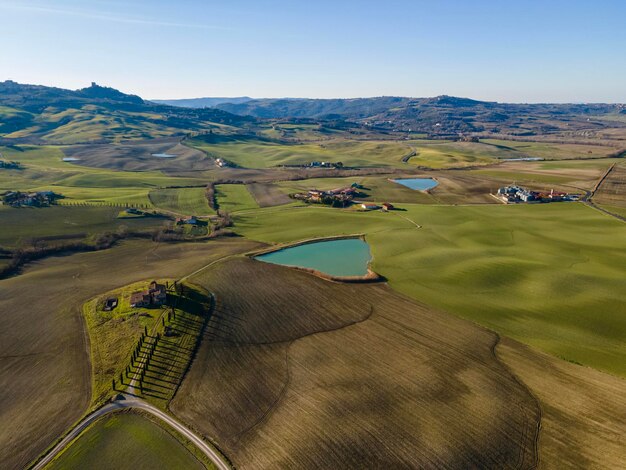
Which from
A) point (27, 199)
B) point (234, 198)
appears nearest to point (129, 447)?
point (234, 198)

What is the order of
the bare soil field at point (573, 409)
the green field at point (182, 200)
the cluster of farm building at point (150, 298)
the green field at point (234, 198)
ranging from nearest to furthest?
1. the bare soil field at point (573, 409)
2. the cluster of farm building at point (150, 298)
3. the green field at point (182, 200)
4. the green field at point (234, 198)

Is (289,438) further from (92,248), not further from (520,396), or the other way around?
(92,248)

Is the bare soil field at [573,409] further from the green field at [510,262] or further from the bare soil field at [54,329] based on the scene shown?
the bare soil field at [54,329]

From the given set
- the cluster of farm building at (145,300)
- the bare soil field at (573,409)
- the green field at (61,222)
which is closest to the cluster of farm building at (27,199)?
the green field at (61,222)

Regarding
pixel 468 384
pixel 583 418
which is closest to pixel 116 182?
pixel 468 384

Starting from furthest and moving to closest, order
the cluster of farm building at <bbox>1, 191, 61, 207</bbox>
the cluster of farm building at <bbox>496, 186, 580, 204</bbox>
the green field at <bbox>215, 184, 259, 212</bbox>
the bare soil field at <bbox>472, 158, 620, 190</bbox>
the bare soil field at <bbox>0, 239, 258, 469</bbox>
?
the bare soil field at <bbox>472, 158, 620, 190</bbox>
the cluster of farm building at <bbox>496, 186, 580, 204</bbox>
the green field at <bbox>215, 184, 259, 212</bbox>
the cluster of farm building at <bbox>1, 191, 61, 207</bbox>
the bare soil field at <bbox>0, 239, 258, 469</bbox>

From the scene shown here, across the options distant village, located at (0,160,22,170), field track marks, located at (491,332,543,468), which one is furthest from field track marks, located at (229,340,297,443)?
distant village, located at (0,160,22,170)

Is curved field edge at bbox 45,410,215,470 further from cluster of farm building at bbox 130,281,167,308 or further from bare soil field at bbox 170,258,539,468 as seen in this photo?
cluster of farm building at bbox 130,281,167,308
